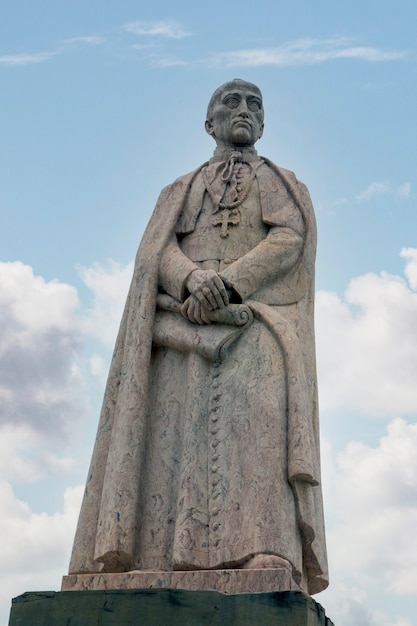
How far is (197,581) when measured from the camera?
28.1 feet

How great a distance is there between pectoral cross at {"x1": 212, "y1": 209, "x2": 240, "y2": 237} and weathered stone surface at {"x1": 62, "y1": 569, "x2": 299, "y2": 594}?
3272mm

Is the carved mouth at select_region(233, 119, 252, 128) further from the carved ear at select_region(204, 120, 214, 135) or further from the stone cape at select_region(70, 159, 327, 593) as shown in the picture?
the stone cape at select_region(70, 159, 327, 593)

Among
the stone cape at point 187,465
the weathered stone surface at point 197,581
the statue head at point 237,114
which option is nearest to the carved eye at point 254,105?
the statue head at point 237,114

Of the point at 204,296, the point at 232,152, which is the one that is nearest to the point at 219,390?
the point at 204,296

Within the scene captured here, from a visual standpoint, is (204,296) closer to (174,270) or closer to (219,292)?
(219,292)

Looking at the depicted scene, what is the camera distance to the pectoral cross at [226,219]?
10.3 metres

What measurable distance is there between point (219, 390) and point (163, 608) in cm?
211

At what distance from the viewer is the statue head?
10.8m

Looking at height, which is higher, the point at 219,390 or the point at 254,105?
the point at 254,105

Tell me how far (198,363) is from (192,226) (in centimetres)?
150

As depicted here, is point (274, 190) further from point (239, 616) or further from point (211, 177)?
point (239, 616)

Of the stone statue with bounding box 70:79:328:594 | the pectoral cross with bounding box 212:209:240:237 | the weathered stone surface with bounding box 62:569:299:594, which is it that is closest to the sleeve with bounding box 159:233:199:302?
the stone statue with bounding box 70:79:328:594

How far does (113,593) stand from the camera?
27.2ft

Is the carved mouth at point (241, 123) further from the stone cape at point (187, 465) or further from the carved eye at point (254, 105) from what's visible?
the stone cape at point (187, 465)
